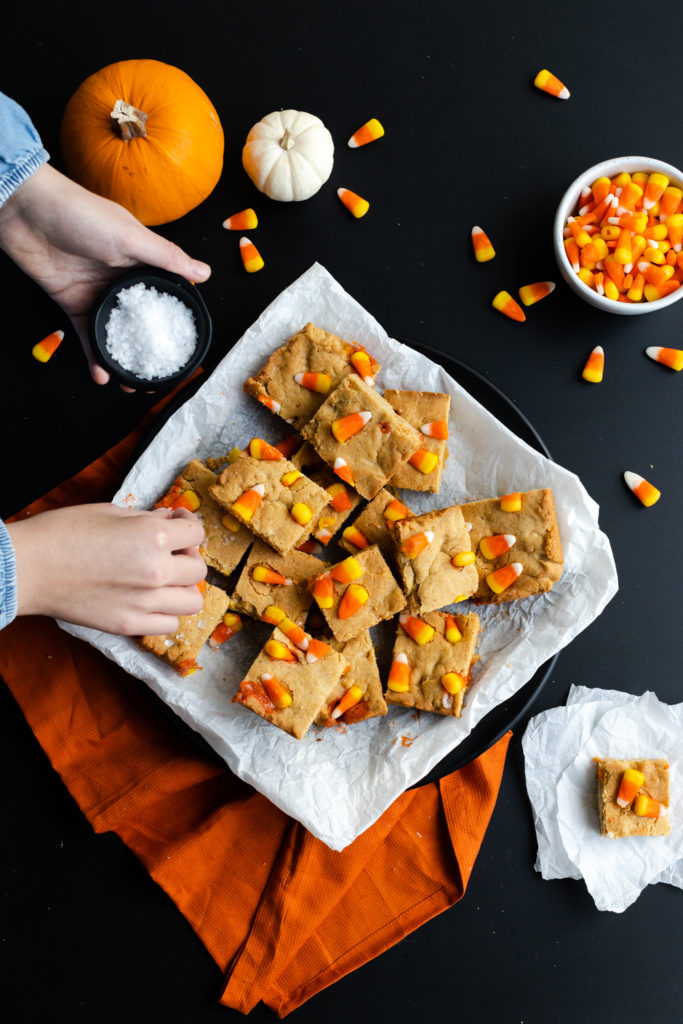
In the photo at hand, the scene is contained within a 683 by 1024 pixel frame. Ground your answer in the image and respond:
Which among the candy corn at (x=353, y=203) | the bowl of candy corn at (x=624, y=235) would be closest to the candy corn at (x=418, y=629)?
the bowl of candy corn at (x=624, y=235)

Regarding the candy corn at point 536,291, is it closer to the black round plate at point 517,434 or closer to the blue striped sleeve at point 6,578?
the black round plate at point 517,434

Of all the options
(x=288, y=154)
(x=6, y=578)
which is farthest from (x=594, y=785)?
(x=288, y=154)

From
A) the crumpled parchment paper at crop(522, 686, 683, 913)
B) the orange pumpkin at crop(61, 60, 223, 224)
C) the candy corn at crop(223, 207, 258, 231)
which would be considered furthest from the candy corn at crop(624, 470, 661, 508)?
the orange pumpkin at crop(61, 60, 223, 224)

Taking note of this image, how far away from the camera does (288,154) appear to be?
129 inches

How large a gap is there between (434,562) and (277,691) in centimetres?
77

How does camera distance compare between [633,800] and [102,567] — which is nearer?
[102,567]

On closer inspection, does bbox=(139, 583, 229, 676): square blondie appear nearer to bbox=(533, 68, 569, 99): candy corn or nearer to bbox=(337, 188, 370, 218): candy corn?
bbox=(337, 188, 370, 218): candy corn

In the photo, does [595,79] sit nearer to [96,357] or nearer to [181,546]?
[96,357]

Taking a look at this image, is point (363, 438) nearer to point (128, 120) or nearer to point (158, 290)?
point (158, 290)

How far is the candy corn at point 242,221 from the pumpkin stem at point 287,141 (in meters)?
0.30

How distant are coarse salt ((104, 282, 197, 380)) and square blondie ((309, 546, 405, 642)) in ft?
3.31

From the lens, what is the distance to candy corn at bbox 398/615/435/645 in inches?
120

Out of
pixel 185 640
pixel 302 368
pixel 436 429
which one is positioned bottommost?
pixel 185 640

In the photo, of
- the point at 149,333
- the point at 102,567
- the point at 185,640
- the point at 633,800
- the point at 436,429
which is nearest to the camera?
the point at 102,567
